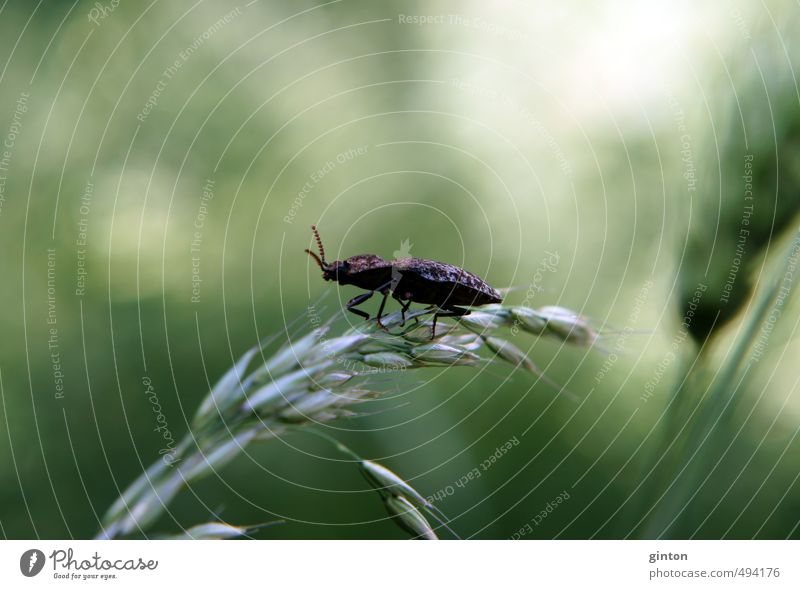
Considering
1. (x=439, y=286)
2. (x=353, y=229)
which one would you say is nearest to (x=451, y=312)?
(x=439, y=286)

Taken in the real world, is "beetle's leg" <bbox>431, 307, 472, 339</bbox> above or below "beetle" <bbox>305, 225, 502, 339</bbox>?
below

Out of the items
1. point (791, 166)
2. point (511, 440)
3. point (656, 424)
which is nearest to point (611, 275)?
point (656, 424)

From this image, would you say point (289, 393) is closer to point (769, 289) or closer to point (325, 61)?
point (769, 289)

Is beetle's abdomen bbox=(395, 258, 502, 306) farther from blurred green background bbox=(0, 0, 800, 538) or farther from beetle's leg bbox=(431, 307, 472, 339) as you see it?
blurred green background bbox=(0, 0, 800, 538)

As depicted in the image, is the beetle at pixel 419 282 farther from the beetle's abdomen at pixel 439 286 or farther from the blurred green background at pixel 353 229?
the blurred green background at pixel 353 229

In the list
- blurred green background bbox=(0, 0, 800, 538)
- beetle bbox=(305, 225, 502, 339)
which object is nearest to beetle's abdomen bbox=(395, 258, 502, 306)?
beetle bbox=(305, 225, 502, 339)

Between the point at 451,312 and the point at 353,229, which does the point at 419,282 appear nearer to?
the point at 451,312

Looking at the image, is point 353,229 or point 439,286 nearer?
point 439,286

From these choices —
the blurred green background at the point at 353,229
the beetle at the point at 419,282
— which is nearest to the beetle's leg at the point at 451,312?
the beetle at the point at 419,282
